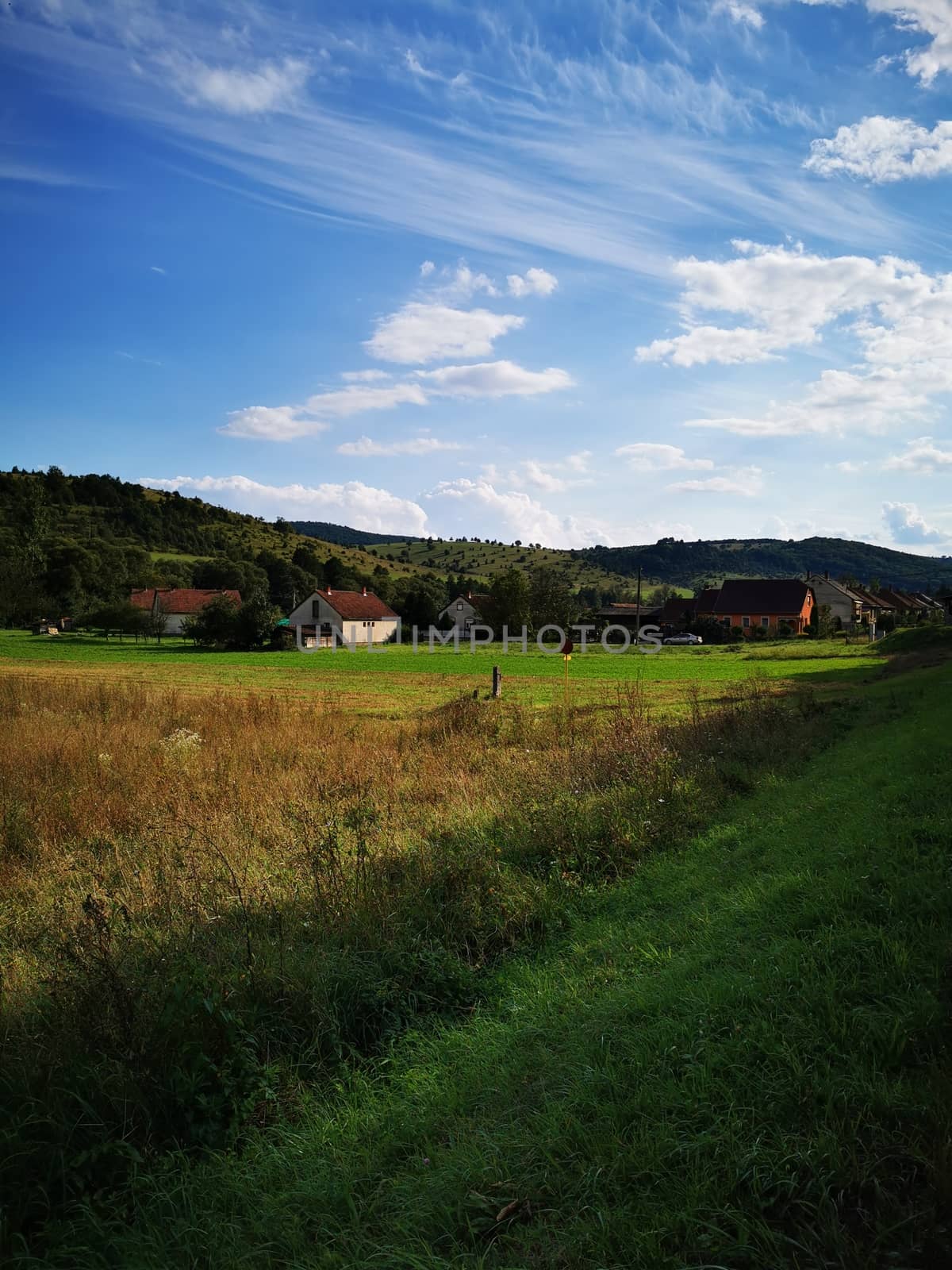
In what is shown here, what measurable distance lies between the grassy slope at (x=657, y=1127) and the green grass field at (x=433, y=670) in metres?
16.6

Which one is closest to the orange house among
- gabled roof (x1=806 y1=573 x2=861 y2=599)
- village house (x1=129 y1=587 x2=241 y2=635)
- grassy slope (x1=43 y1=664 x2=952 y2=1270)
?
gabled roof (x1=806 y1=573 x2=861 y2=599)

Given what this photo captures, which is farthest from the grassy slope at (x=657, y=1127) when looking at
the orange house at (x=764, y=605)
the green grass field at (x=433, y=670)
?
the orange house at (x=764, y=605)

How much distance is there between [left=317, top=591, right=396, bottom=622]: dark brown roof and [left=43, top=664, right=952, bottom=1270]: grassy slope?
84.3 m

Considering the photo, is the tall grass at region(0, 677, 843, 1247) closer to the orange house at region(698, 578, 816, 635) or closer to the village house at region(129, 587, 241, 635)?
the village house at region(129, 587, 241, 635)

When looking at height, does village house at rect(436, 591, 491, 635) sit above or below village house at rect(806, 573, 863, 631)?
below

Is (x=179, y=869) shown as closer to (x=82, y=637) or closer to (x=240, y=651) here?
(x=240, y=651)

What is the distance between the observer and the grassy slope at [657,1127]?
9.29 ft

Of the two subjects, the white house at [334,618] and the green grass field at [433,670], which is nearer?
the green grass field at [433,670]

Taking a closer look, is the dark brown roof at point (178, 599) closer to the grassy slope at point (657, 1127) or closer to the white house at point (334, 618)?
the white house at point (334, 618)

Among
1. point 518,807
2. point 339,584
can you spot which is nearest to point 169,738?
point 518,807

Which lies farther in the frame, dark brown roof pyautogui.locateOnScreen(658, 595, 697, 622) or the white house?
dark brown roof pyautogui.locateOnScreen(658, 595, 697, 622)

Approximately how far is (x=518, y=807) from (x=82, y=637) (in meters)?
78.2

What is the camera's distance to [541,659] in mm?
58281

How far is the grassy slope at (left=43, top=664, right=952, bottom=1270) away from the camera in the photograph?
2830 millimetres
